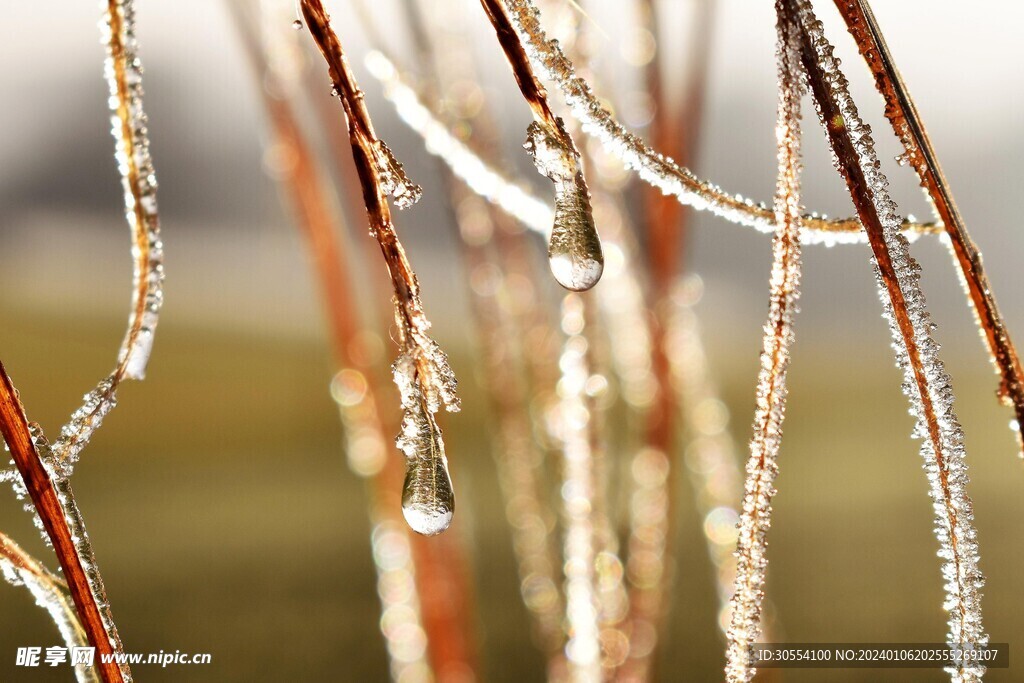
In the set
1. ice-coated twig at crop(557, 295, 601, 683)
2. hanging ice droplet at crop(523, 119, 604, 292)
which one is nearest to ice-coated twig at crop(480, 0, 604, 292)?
hanging ice droplet at crop(523, 119, 604, 292)

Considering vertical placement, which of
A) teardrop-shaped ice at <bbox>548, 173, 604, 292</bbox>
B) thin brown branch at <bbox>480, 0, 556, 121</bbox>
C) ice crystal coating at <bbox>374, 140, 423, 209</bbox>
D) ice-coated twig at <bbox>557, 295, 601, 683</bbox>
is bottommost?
ice-coated twig at <bbox>557, 295, 601, 683</bbox>

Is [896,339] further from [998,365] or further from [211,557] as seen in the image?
[211,557]

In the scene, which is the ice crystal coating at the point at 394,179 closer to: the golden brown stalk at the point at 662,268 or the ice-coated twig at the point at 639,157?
the ice-coated twig at the point at 639,157

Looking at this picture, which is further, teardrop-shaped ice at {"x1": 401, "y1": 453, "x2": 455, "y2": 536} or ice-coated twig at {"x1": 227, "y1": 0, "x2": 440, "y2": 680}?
ice-coated twig at {"x1": 227, "y1": 0, "x2": 440, "y2": 680}

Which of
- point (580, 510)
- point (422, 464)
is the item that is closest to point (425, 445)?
point (422, 464)

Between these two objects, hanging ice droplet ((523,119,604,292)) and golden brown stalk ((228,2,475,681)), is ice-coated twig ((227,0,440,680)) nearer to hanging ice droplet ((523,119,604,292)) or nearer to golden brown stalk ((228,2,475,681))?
golden brown stalk ((228,2,475,681))

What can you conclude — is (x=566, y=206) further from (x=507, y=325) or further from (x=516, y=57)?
(x=507, y=325)
